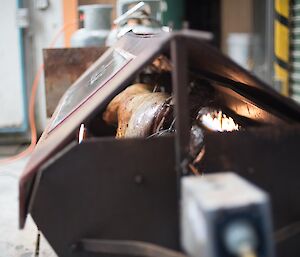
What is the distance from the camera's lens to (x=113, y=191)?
977 mm

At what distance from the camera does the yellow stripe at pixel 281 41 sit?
12.5ft

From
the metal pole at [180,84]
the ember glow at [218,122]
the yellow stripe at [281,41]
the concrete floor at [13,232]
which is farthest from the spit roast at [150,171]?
the yellow stripe at [281,41]

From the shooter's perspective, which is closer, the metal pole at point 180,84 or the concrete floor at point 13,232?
the metal pole at point 180,84

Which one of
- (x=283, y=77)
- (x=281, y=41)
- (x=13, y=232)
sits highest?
(x=281, y=41)

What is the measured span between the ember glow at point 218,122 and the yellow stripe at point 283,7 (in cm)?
258

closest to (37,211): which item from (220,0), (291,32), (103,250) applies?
(103,250)

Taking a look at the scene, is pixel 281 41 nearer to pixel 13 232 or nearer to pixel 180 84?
pixel 13 232

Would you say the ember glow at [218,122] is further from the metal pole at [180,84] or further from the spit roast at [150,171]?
the metal pole at [180,84]

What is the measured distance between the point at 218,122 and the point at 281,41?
8.65ft

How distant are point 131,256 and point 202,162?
9.7 inches

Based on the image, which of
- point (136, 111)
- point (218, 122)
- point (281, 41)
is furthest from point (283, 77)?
point (218, 122)

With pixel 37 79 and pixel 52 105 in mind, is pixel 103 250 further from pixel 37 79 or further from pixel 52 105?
pixel 37 79

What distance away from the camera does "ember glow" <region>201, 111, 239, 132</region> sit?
4.59 ft

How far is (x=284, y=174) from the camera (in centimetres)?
103
